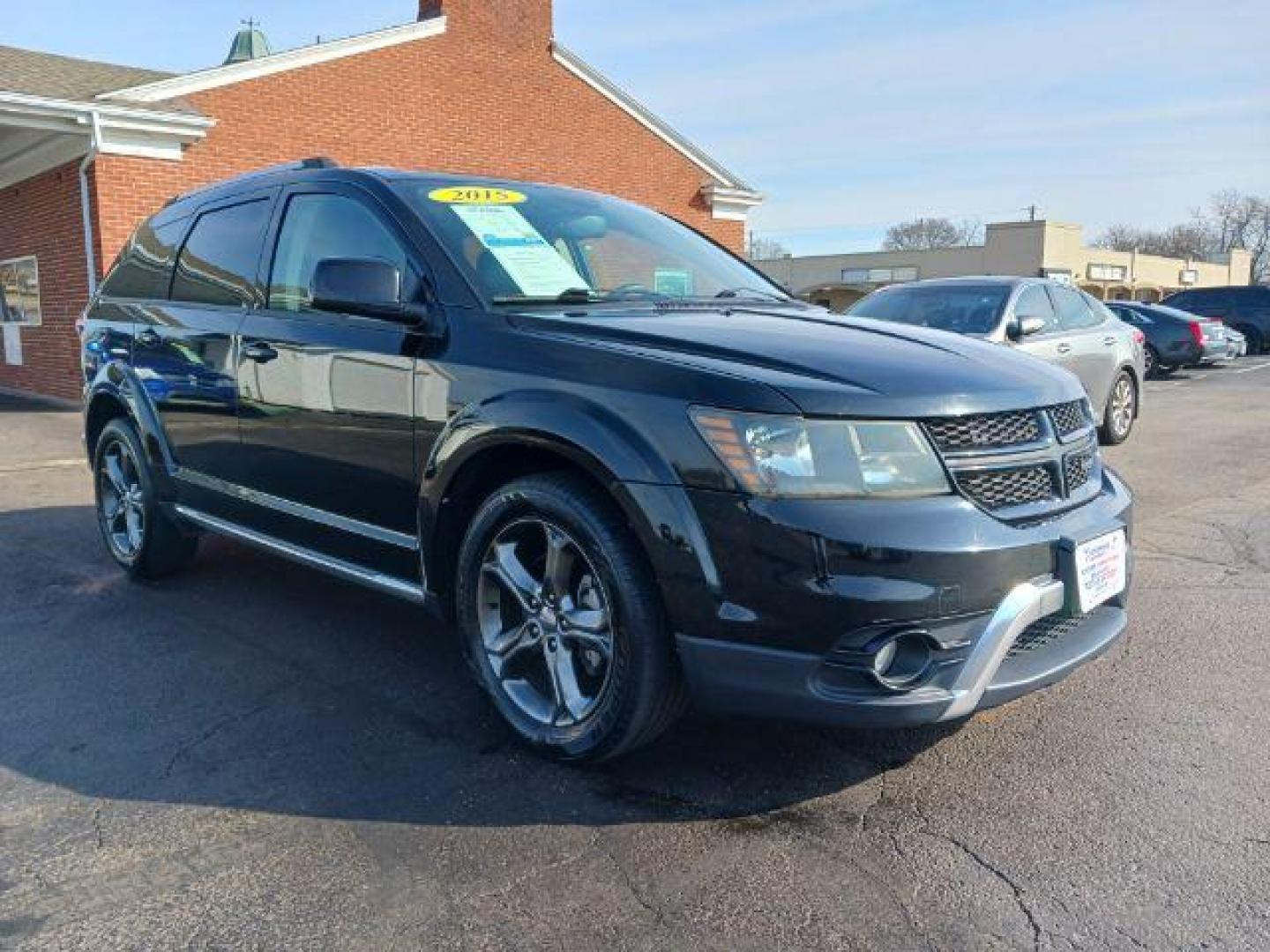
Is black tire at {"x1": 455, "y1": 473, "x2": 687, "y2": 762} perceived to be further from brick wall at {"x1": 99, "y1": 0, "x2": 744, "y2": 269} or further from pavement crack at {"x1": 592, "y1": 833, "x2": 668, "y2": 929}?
brick wall at {"x1": 99, "y1": 0, "x2": 744, "y2": 269}

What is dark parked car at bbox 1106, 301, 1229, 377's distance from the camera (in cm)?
1953

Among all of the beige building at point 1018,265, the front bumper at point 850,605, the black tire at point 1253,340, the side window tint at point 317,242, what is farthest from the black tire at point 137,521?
the beige building at point 1018,265

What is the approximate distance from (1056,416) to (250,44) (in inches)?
1173

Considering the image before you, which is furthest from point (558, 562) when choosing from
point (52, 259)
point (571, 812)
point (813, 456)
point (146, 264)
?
point (52, 259)

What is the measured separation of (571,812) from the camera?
2908 mm

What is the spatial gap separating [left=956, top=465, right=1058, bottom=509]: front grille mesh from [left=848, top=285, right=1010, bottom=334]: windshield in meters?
5.67

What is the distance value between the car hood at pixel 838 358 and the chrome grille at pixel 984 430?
31mm

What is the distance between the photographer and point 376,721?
351 centimetres

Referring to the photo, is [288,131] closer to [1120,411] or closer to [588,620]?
[1120,411]

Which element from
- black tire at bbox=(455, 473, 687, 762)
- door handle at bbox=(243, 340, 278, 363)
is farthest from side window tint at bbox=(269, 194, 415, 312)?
black tire at bbox=(455, 473, 687, 762)

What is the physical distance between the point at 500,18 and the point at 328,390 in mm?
14123

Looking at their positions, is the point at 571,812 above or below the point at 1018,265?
below

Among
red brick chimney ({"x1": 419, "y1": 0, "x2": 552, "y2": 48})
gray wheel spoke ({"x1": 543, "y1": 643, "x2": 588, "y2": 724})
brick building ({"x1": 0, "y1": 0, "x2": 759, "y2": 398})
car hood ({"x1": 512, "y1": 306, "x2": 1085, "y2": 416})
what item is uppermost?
red brick chimney ({"x1": 419, "y1": 0, "x2": 552, "y2": 48})

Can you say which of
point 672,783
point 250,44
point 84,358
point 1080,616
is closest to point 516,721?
point 672,783
